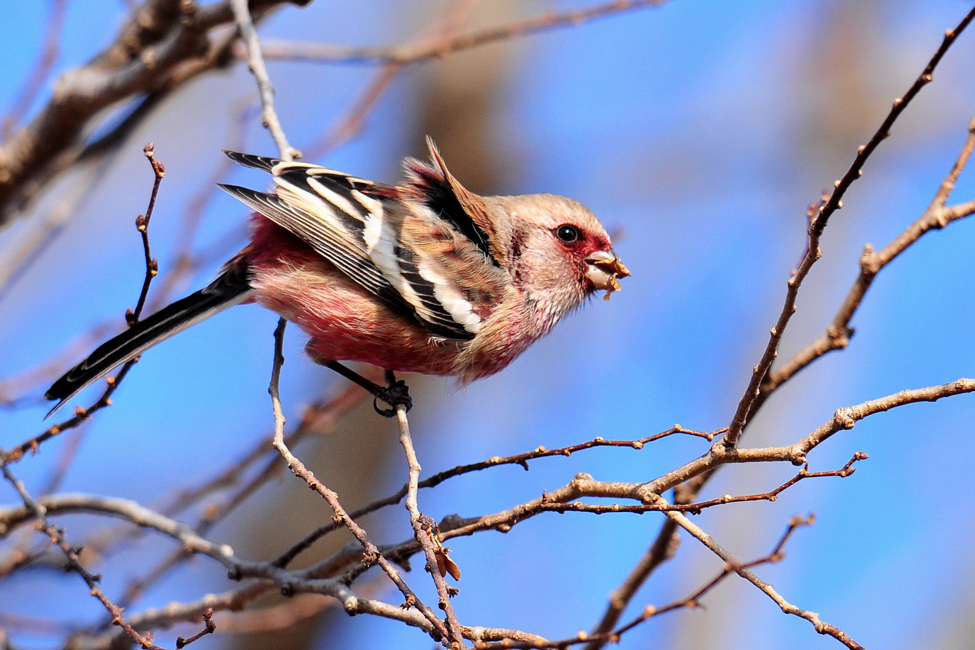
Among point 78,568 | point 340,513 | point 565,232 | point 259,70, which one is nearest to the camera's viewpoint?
point 340,513

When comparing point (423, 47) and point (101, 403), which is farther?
point (423, 47)

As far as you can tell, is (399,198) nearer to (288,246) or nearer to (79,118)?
(288,246)

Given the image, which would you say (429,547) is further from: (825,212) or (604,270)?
(604,270)

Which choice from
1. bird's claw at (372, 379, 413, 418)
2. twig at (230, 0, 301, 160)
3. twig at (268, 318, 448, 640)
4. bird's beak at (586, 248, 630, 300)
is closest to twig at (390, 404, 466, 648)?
twig at (268, 318, 448, 640)

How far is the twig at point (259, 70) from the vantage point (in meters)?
3.76

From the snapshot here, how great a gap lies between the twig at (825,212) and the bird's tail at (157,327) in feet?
7.76

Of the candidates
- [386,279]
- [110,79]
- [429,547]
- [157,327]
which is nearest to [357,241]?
[386,279]

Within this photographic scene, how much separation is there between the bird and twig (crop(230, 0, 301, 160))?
0.40 ft

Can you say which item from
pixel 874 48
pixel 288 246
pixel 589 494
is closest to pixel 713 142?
pixel 874 48

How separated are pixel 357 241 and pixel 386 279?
243 millimetres

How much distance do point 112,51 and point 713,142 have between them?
836cm

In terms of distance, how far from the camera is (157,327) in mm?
3912

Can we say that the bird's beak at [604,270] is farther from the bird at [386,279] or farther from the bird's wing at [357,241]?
the bird's wing at [357,241]

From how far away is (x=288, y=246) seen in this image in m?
4.25
